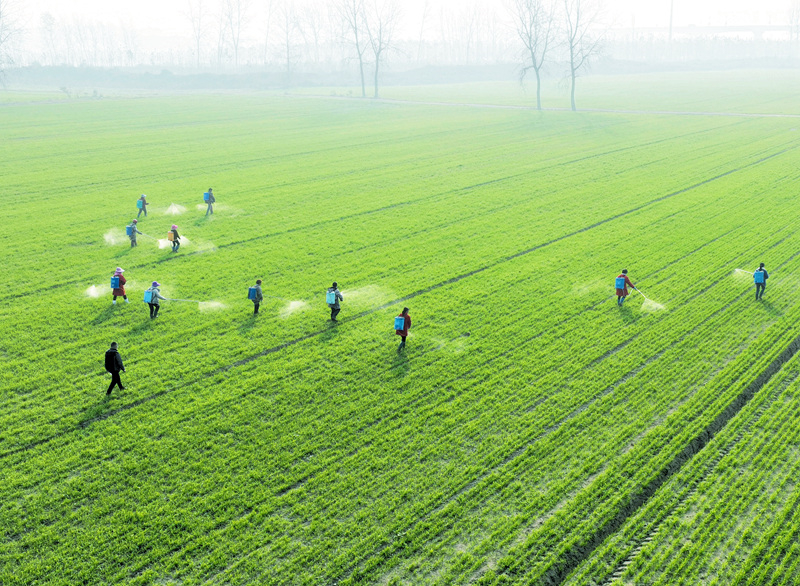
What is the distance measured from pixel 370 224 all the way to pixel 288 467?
850 inches

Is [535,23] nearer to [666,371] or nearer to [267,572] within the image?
[666,371]

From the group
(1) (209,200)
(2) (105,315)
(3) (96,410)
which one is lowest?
(3) (96,410)

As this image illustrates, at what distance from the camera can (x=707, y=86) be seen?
12056cm

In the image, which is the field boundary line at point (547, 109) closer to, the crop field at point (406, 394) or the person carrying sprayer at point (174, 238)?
the crop field at point (406, 394)

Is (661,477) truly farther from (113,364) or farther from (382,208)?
(382,208)

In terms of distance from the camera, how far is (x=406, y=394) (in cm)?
1738

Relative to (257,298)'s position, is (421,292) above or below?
below

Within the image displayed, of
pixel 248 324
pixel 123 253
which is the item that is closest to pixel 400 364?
pixel 248 324

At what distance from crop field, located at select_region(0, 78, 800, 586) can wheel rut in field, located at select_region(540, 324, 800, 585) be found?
0.21ft

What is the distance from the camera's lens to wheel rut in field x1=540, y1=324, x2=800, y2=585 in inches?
465

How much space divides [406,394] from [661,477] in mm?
6681

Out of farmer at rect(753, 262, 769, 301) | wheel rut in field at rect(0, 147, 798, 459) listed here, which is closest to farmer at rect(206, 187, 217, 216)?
wheel rut in field at rect(0, 147, 798, 459)

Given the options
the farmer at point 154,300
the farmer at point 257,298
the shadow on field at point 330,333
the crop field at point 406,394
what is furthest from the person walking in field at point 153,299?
the shadow on field at point 330,333

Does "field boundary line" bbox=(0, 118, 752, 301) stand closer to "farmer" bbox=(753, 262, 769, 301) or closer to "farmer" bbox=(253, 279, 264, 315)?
"farmer" bbox=(253, 279, 264, 315)
